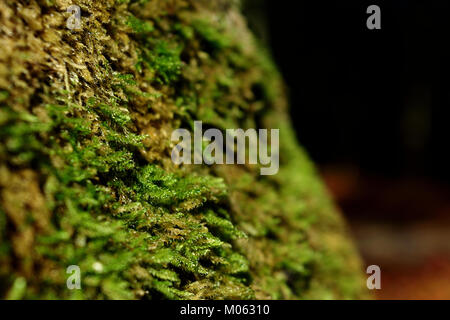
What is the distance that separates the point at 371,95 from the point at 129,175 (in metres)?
17.7

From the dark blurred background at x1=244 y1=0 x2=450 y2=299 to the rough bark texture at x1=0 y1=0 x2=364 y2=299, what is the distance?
10.2 meters

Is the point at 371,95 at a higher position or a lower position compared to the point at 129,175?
higher

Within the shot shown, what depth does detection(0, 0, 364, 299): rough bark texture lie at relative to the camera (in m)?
1.04

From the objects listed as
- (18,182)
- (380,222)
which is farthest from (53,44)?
(380,222)

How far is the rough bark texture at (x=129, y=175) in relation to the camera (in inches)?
41.0

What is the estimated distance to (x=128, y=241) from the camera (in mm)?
1249

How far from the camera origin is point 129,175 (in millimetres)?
1430

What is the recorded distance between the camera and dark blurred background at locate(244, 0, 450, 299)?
14148mm

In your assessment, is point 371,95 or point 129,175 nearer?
point 129,175

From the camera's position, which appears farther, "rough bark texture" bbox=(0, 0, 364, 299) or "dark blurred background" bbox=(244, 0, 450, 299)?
"dark blurred background" bbox=(244, 0, 450, 299)

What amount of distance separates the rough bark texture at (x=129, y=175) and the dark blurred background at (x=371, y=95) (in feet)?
33.6

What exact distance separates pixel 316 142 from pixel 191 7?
55.2 ft
